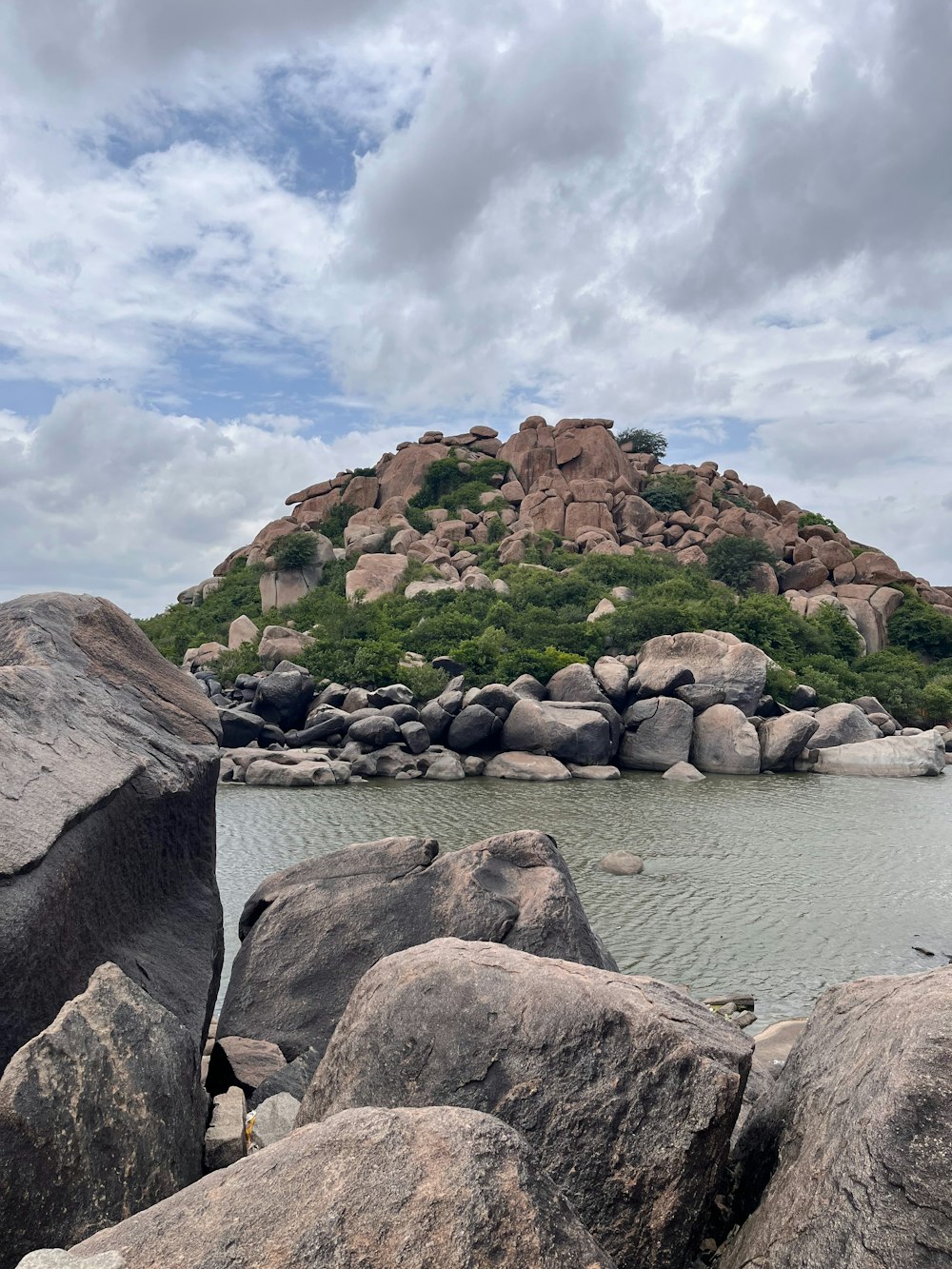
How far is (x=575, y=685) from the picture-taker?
3038cm

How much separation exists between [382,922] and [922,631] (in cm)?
4868

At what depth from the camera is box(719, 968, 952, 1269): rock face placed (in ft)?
10.3

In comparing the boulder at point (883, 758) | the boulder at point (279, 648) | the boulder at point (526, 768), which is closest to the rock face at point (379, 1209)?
the boulder at point (526, 768)

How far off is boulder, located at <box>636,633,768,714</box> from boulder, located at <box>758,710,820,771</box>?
1.55 metres

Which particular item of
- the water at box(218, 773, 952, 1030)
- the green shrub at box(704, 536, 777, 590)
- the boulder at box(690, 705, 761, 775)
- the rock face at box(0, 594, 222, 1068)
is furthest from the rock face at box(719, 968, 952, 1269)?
the green shrub at box(704, 536, 777, 590)

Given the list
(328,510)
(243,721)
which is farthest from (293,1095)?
(328,510)

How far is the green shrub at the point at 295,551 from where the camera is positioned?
52969 millimetres

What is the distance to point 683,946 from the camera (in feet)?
39.2

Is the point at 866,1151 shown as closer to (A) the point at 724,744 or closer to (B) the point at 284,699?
(A) the point at 724,744

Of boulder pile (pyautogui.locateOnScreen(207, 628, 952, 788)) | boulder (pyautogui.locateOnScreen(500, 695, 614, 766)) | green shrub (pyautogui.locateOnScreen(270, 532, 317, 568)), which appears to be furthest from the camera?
green shrub (pyautogui.locateOnScreen(270, 532, 317, 568))

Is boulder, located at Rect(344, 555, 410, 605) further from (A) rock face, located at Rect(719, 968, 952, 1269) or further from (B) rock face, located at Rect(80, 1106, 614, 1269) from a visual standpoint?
(B) rock face, located at Rect(80, 1106, 614, 1269)

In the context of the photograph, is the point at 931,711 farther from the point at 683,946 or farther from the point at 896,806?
the point at 683,946

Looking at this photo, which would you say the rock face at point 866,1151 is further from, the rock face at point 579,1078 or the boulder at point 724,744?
the boulder at point 724,744

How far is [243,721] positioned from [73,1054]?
2545 centimetres
